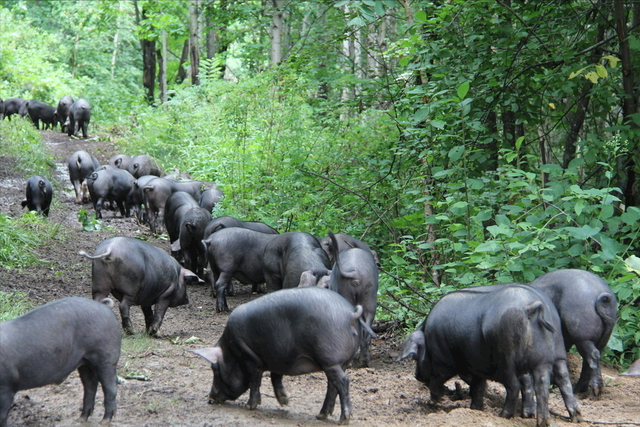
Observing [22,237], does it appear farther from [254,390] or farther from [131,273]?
[254,390]

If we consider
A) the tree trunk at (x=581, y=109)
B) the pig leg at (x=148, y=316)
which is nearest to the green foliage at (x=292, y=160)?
the tree trunk at (x=581, y=109)

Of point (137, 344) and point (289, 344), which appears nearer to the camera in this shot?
point (289, 344)

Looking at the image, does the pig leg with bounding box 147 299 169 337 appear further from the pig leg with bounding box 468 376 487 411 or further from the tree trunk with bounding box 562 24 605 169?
the tree trunk with bounding box 562 24 605 169

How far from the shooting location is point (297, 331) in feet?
15.8

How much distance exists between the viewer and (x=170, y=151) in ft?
64.9

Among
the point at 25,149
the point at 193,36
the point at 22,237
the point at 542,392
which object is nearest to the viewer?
the point at 542,392

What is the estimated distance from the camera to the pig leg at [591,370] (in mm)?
5609

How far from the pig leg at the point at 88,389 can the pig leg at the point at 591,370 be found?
3804 mm

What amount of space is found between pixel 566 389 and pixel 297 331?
79.5 inches

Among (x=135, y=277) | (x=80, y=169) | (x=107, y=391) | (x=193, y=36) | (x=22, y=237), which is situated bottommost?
(x=22, y=237)

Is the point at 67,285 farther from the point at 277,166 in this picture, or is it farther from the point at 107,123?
the point at 107,123

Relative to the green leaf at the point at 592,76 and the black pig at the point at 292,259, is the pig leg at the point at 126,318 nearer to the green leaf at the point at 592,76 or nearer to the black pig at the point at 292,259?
the black pig at the point at 292,259

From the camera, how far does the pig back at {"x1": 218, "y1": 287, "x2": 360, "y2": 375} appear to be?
475 cm

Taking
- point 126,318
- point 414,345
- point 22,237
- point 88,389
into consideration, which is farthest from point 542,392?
point 22,237
